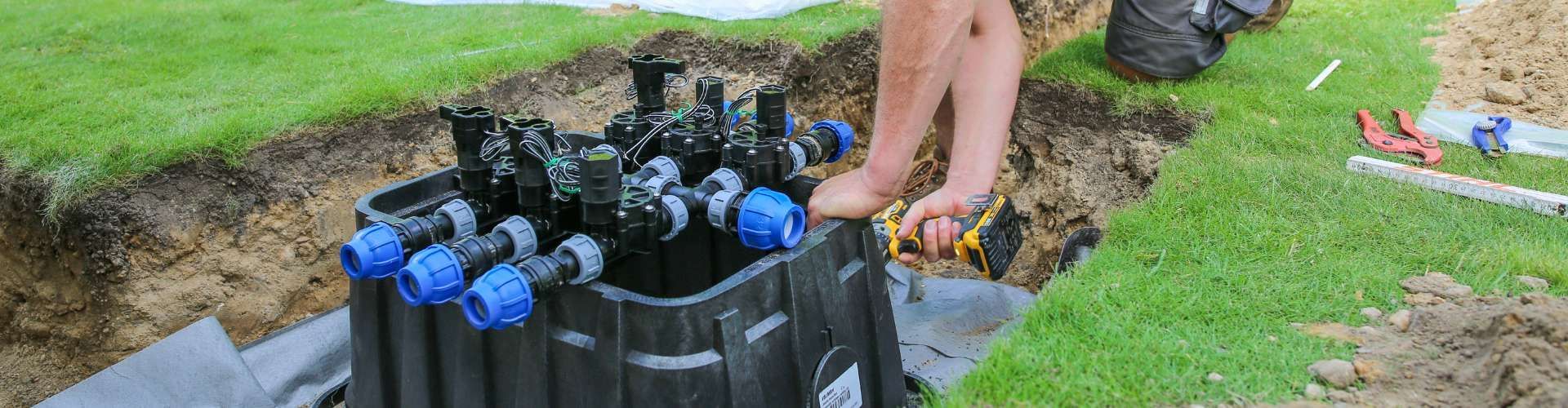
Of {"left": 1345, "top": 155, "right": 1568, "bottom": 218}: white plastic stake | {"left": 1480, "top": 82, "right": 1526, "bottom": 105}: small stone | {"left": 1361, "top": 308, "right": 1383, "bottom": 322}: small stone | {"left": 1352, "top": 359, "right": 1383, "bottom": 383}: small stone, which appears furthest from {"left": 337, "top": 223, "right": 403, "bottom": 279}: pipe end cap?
{"left": 1480, "top": 82, "right": 1526, "bottom": 105}: small stone

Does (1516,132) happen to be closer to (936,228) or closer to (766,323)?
(936,228)

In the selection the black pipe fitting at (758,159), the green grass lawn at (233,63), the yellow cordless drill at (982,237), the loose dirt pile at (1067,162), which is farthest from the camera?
the loose dirt pile at (1067,162)

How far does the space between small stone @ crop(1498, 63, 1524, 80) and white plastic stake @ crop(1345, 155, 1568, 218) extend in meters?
1.47

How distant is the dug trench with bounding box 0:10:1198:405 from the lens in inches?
115

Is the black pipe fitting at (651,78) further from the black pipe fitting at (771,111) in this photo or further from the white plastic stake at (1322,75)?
the white plastic stake at (1322,75)

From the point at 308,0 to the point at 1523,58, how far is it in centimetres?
637

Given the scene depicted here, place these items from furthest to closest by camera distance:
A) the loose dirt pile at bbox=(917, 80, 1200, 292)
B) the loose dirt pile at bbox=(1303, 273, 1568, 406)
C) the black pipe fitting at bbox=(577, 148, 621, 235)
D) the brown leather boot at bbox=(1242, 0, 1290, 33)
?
the brown leather boot at bbox=(1242, 0, 1290, 33) < the loose dirt pile at bbox=(917, 80, 1200, 292) < the black pipe fitting at bbox=(577, 148, 621, 235) < the loose dirt pile at bbox=(1303, 273, 1568, 406)

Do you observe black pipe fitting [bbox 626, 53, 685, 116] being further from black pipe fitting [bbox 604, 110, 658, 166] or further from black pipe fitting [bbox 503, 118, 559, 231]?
black pipe fitting [bbox 503, 118, 559, 231]

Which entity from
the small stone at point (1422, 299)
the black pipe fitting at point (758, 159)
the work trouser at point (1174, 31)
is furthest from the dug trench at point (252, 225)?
the black pipe fitting at point (758, 159)

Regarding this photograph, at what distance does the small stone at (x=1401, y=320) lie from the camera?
1.88m

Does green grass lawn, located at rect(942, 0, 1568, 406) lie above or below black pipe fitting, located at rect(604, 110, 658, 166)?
below

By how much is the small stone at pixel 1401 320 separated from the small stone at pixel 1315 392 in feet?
1.07

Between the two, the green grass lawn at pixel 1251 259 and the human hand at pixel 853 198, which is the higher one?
the human hand at pixel 853 198

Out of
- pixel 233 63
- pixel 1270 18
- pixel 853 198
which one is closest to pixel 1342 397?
pixel 853 198
